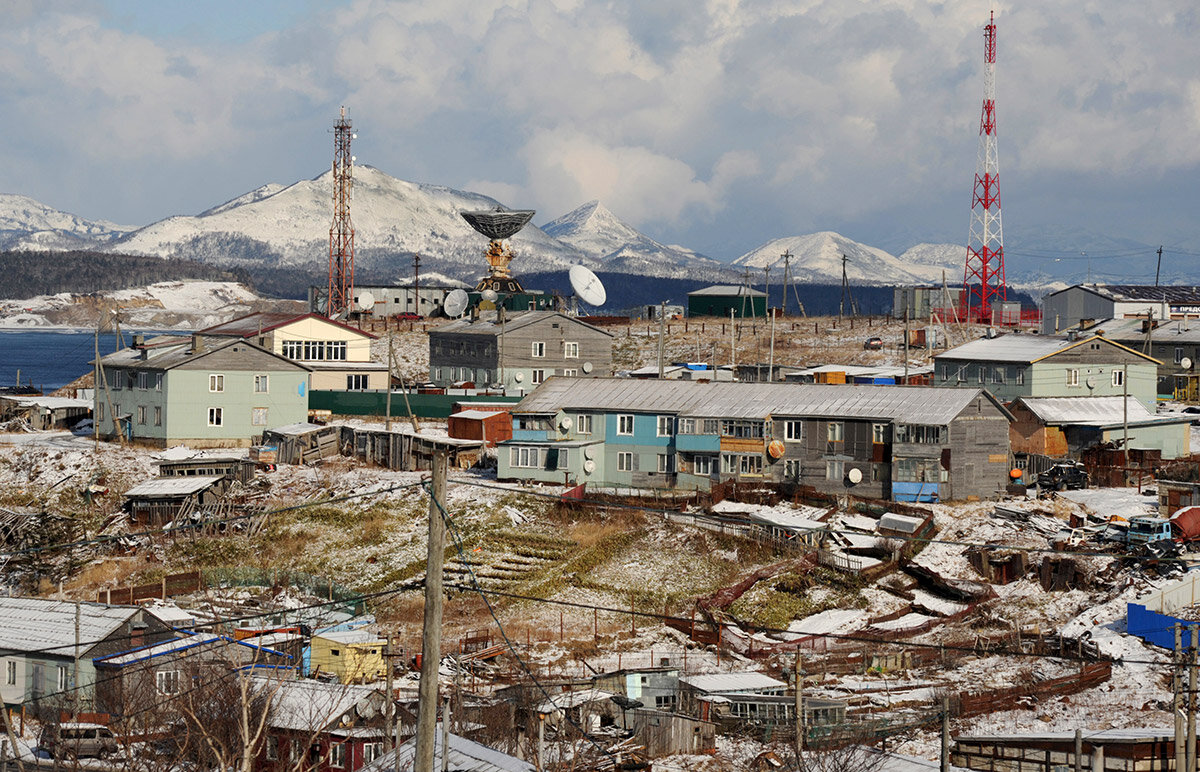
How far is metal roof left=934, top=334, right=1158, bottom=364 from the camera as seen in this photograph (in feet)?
189

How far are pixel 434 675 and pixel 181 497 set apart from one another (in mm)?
30710

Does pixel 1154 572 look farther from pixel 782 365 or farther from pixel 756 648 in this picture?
pixel 782 365

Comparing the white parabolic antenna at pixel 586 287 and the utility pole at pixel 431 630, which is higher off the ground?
the white parabolic antenna at pixel 586 287

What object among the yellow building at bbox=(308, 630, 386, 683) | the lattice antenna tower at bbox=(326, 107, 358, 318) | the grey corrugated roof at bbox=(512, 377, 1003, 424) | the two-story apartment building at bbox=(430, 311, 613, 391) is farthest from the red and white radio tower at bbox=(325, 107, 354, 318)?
the yellow building at bbox=(308, 630, 386, 683)

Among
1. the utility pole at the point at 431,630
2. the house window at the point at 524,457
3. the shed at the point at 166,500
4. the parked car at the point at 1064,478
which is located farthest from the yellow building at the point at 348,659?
the parked car at the point at 1064,478

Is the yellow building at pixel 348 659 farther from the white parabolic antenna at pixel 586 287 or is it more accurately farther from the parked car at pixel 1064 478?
the white parabolic antenna at pixel 586 287

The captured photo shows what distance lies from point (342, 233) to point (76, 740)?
74.3m

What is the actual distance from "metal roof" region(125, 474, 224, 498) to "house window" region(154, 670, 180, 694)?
52.4 feet

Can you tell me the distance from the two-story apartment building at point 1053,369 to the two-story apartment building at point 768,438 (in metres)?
13.2

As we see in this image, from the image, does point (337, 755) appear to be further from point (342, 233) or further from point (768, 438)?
point (342, 233)

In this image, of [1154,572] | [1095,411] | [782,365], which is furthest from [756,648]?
[782,365]

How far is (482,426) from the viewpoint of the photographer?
171 ft

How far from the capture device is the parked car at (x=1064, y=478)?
45.1 meters

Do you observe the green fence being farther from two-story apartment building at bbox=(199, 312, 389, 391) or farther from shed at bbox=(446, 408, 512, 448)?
shed at bbox=(446, 408, 512, 448)
